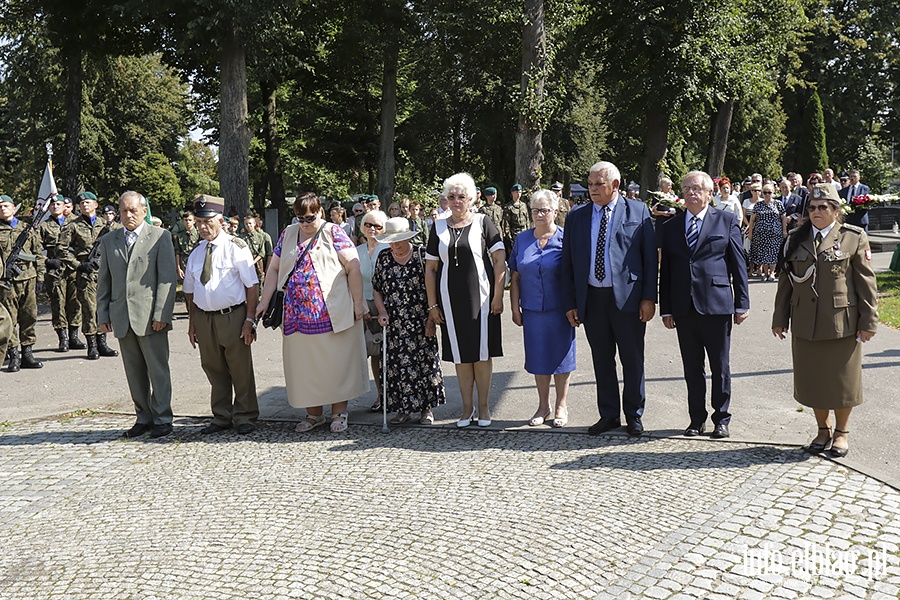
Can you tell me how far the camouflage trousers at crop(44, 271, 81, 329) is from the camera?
472 inches

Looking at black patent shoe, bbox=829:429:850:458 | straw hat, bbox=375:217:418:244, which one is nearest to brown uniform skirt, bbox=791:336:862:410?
black patent shoe, bbox=829:429:850:458

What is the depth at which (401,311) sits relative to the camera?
24.8 feet

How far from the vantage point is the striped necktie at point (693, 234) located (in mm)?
6701

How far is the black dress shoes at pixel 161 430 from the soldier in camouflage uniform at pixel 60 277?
17.4 feet

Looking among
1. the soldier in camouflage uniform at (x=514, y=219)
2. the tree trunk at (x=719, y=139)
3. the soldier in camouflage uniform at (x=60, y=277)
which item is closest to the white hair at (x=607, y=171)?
the soldier in camouflage uniform at (x=60, y=277)

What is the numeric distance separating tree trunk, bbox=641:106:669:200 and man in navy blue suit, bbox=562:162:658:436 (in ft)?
66.2

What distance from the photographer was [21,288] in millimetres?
11156

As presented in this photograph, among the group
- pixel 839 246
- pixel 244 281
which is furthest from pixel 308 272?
pixel 839 246

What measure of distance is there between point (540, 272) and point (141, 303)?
11.5 feet

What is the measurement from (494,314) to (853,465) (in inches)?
118

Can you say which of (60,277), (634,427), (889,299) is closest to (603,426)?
(634,427)

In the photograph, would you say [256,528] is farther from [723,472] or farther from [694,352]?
[694,352]

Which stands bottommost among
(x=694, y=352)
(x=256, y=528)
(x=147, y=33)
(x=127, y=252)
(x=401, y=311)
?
(x=256, y=528)

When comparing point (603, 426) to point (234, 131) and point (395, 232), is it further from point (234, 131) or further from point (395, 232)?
point (234, 131)
